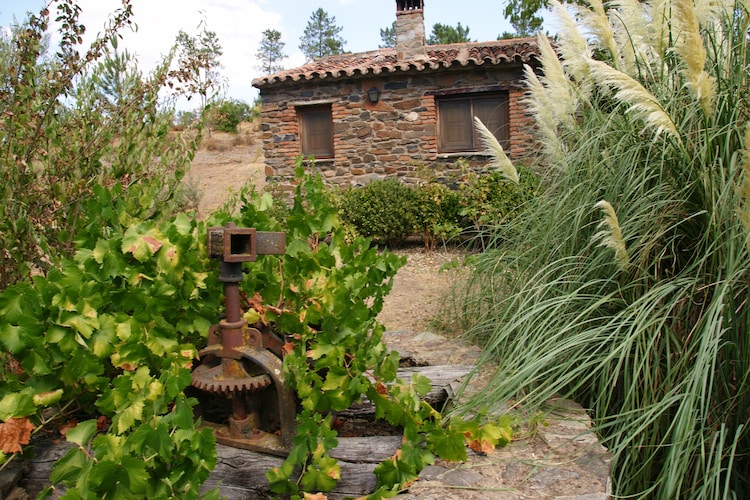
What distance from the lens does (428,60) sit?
32.0 feet

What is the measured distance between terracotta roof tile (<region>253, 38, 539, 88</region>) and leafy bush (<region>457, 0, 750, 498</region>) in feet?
20.3

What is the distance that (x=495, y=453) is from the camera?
2.08m

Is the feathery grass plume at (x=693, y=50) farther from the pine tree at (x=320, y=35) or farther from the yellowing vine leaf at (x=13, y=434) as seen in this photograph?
the pine tree at (x=320, y=35)

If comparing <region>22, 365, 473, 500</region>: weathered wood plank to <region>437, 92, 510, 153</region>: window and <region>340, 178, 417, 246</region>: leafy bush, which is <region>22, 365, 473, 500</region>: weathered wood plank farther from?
<region>437, 92, 510, 153</region>: window

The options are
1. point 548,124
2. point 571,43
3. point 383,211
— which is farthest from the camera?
point 383,211

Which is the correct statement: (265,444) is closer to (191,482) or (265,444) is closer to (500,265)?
(191,482)

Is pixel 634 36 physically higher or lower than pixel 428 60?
lower

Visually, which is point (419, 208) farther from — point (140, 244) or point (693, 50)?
point (140, 244)

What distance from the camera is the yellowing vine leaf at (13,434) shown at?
1757 millimetres

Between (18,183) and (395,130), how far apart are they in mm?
7973

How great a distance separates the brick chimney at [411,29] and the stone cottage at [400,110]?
18 mm

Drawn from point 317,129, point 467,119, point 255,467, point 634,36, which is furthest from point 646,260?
point 317,129

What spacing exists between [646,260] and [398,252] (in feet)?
20.7

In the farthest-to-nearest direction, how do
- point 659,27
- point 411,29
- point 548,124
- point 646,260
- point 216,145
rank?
point 216,145
point 411,29
point 548,124
point 659,27
point 646,260
